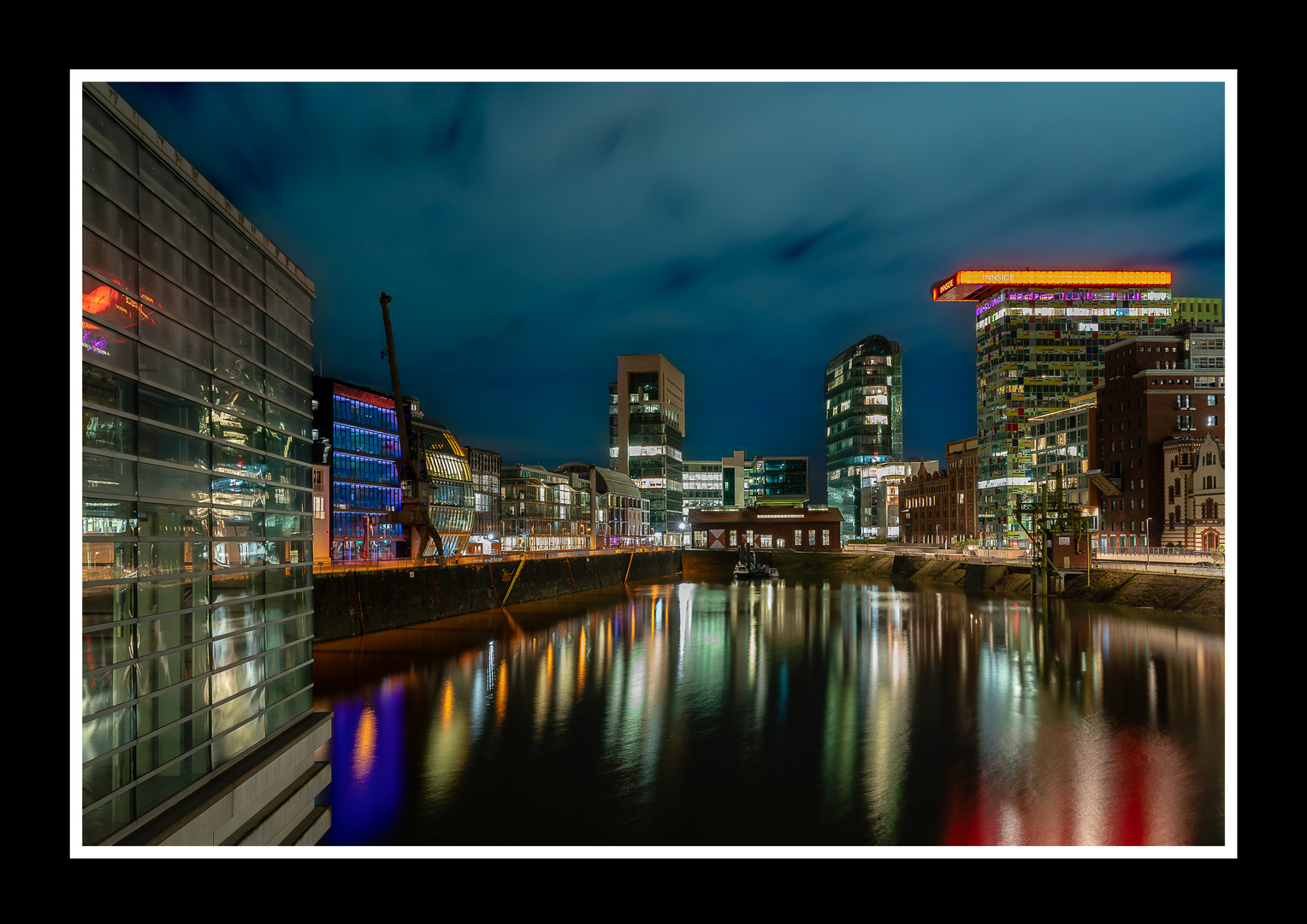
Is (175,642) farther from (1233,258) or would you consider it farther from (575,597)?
(575,597)

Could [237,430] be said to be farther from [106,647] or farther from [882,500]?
[882,500]

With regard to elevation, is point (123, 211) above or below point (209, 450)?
above

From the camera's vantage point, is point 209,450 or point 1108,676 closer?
point 209,450

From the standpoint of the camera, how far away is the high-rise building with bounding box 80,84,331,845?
7418 mm

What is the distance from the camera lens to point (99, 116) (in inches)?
289

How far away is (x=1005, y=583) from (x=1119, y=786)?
6049cm

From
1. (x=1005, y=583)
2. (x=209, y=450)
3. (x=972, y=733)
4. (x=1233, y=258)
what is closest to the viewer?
(x=209, y=450)

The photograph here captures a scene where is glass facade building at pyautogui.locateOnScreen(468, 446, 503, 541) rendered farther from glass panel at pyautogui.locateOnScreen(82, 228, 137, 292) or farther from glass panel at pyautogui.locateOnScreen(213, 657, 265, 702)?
glass panel at pyautogui.locateOnScreen(82, 228, 137, 292)

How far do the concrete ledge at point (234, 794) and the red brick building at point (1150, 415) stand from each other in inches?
3636

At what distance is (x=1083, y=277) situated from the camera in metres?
150

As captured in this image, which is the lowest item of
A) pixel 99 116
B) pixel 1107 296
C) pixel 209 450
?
pixel 209 450

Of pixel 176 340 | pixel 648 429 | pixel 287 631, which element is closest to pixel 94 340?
pixel 176 340
